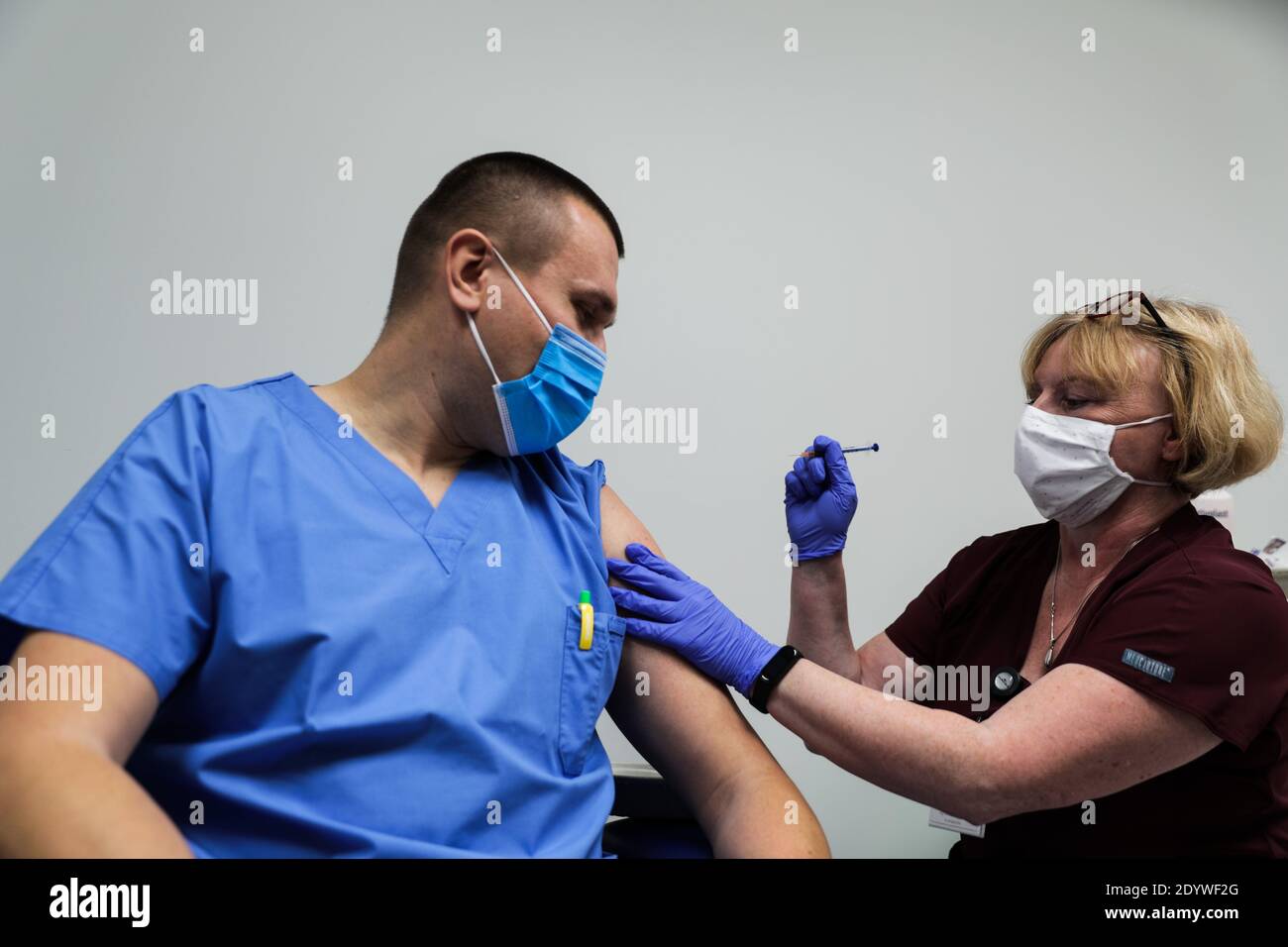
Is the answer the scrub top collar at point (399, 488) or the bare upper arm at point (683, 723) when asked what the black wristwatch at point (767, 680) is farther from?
the scrub top collar at point (399, 488)

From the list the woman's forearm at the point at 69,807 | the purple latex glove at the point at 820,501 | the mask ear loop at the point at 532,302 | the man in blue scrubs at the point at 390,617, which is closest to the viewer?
the woman's forearm at the point at 69,807

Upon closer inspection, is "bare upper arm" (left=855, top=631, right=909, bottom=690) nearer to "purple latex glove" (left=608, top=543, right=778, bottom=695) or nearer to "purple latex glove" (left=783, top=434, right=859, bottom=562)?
"purple latex glove" (left=783, top=434, right=859, bottom=562)

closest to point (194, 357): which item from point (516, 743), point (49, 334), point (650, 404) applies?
point (49, 334)

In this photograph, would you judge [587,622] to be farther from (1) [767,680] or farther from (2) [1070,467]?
(2) [1070,467]

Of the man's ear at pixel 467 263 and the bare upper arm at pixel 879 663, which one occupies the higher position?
the man's ear at pixel 467 263

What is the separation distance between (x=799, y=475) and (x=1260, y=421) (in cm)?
77

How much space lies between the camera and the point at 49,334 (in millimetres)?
2102

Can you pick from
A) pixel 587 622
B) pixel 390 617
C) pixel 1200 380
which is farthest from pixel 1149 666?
pixel 390 617

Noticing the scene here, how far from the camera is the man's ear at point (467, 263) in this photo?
1.29m

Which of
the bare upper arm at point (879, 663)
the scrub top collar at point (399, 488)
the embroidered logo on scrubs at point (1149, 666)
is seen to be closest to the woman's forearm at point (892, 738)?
the embroidered logo on scrubs at point (1149, 666)

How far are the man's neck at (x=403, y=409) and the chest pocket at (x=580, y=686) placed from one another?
0.92ft

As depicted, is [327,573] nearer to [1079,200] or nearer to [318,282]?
[318,282]

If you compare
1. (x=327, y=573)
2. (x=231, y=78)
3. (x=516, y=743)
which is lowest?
(x=516, y=743)

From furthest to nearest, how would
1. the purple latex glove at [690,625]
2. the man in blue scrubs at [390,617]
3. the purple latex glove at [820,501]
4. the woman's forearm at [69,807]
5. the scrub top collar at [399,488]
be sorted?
1. the purple latex glove at [820,501]
2. the purple latex glove at [690,625]
3. the scrub top collar at [399,488]
4. the man in blue scrubs at [390,617]
5. the woman's forearm at [69,807]
